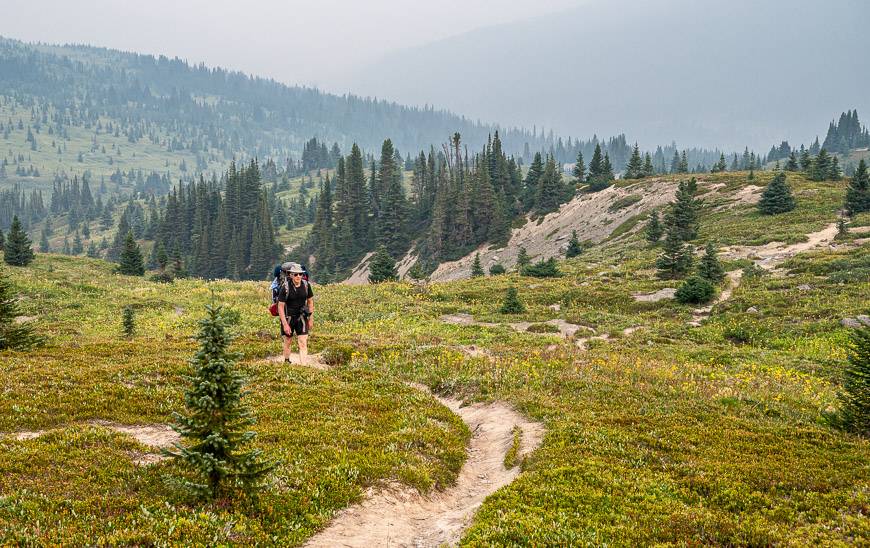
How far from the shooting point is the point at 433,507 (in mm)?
9758

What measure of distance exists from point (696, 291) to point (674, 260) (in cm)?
798

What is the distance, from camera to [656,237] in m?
56.6

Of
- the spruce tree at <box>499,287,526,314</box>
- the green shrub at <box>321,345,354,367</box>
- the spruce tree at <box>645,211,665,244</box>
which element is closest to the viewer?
the green shrub at <box>321,345,354,367</box>

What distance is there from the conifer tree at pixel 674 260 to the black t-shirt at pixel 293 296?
30750 mm

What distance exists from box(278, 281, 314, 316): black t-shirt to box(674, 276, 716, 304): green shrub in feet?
80.1

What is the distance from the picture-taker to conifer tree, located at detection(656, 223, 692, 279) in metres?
38.5

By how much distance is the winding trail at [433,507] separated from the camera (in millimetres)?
8172

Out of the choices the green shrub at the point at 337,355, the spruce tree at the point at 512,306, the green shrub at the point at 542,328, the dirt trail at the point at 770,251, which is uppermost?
the dirt trail at the point at 770,251

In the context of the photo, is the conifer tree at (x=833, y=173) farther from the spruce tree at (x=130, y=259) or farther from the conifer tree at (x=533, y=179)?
the spruce tree at (x=130, y=259)

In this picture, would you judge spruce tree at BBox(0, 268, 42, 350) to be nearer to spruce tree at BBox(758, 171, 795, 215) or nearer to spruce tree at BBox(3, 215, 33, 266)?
spruce tree at BBox(3, 215, 33, 266)

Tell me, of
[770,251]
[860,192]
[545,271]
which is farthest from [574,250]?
[860,192]

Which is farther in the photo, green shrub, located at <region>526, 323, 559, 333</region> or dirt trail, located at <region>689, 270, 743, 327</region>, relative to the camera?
dirt trail, located at <region>689, 270, 743, 327</region>

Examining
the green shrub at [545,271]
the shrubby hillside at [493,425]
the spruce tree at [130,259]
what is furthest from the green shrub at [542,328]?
the spruce tree at [130,259]

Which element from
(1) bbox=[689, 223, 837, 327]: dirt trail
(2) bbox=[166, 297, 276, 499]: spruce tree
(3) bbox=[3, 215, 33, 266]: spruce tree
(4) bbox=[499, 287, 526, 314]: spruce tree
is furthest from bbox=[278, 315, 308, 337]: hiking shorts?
(3) bbox=[3, 215, 33, 266]: spruce tree
